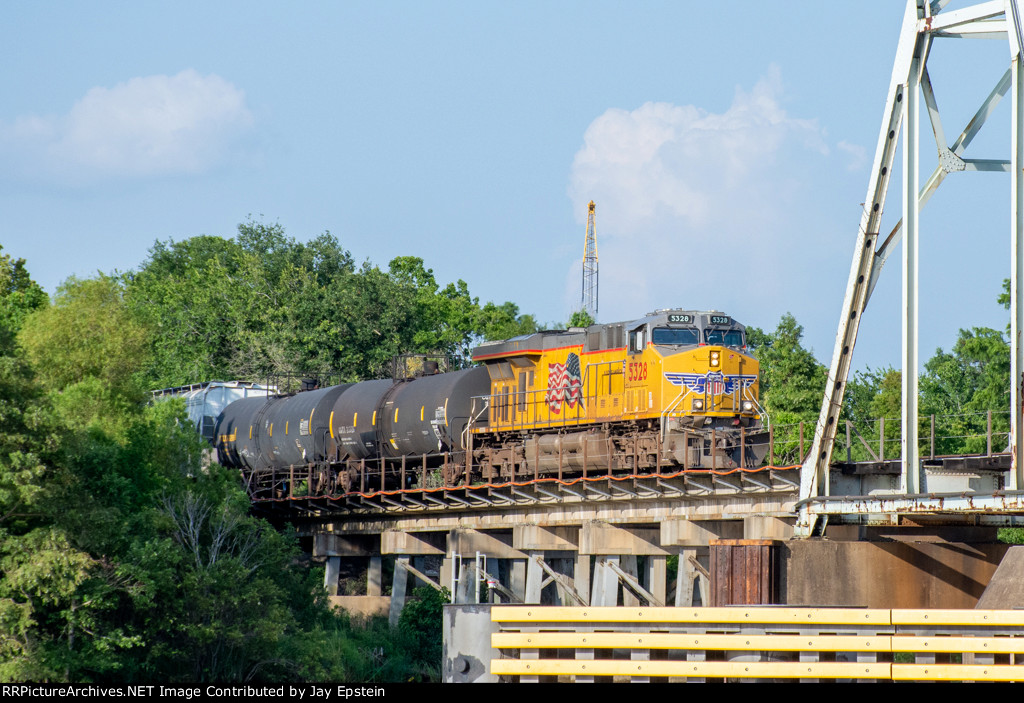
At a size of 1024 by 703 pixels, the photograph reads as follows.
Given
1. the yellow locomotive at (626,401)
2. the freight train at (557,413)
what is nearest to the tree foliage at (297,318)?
the freight train at (557,413)

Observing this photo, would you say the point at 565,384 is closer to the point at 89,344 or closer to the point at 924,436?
the point at 89,344

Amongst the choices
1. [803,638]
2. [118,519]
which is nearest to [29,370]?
[118,519]

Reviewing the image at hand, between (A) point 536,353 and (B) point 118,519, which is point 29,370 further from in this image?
(A) point 536,353

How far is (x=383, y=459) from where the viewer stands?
35.3 m

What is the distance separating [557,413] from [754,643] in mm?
21162

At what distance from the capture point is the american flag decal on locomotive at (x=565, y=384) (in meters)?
31.4

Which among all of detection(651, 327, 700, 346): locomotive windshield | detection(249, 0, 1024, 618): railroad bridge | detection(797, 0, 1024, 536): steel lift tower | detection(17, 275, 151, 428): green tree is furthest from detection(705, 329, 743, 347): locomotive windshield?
detection(17, 275, 151, 428): green tree

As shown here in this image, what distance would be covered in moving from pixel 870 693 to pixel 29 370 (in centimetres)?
2020

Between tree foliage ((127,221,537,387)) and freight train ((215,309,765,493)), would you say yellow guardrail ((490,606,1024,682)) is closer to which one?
freight train ((215,309,765,493))

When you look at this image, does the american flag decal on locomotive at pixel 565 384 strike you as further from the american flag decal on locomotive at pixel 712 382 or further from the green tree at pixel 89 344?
the green tree at pixel 89 344

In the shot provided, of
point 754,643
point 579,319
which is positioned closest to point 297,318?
point 579,319

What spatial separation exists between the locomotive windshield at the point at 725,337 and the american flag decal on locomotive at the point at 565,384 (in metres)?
3.48

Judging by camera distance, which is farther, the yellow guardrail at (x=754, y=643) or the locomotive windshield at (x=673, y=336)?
the locomotive windshield at (x=673, y=336)

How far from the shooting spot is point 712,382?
2914 centimetres
